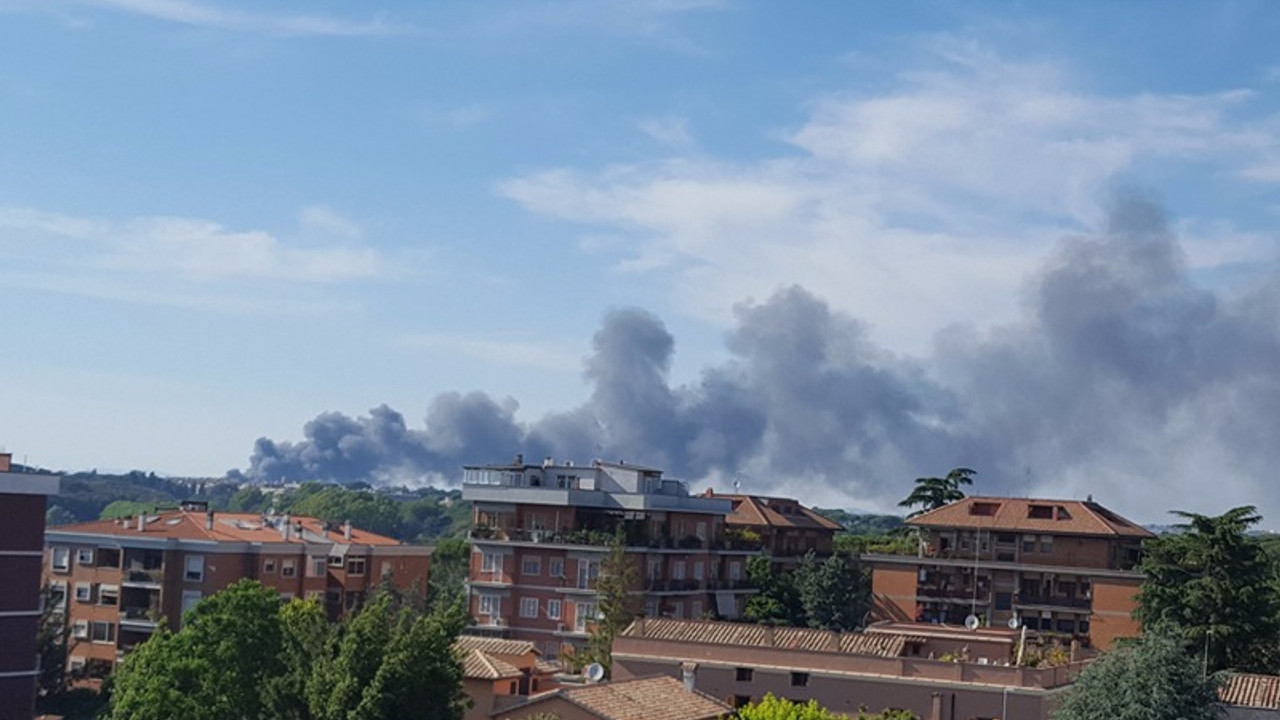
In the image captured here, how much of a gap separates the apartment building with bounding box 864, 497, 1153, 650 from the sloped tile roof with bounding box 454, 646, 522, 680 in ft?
124

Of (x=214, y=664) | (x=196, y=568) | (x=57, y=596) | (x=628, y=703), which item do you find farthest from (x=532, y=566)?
(x=628, y=703)

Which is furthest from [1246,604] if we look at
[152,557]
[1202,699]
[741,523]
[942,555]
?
[152,557]

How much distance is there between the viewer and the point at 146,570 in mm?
86125

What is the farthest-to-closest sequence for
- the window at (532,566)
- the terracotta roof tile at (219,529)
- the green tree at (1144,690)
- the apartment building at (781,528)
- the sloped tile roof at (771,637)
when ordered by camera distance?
1. the apartment building at (781,528)
2. the terracotta roof tile at (219,529)
3. the window at (532,566)
4. the sloped tile roof at (771,637)
5. the green tree at (1144,690)

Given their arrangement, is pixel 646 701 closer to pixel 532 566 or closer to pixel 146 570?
pixel 532 566

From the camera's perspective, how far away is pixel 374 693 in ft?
142

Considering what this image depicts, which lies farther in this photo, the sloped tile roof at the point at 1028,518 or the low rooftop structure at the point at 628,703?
the sloped tile roof at the point at 1028,518

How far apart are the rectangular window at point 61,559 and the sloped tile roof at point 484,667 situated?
42648mm

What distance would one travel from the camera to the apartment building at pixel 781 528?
347 ft

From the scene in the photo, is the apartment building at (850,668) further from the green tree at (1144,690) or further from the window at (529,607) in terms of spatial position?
the window at (529,607)

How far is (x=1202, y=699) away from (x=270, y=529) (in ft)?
199

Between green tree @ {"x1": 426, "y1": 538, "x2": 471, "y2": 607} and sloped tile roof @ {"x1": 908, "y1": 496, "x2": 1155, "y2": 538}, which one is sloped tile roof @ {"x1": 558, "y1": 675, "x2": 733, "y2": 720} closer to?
sloped tile roof @ {"x1": 908, "y1": 496, "x2": 1155, "y2": 538}

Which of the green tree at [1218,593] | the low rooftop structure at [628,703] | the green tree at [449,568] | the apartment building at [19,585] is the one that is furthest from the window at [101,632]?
the green tree at [1218,593]

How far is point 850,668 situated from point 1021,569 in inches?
1511
